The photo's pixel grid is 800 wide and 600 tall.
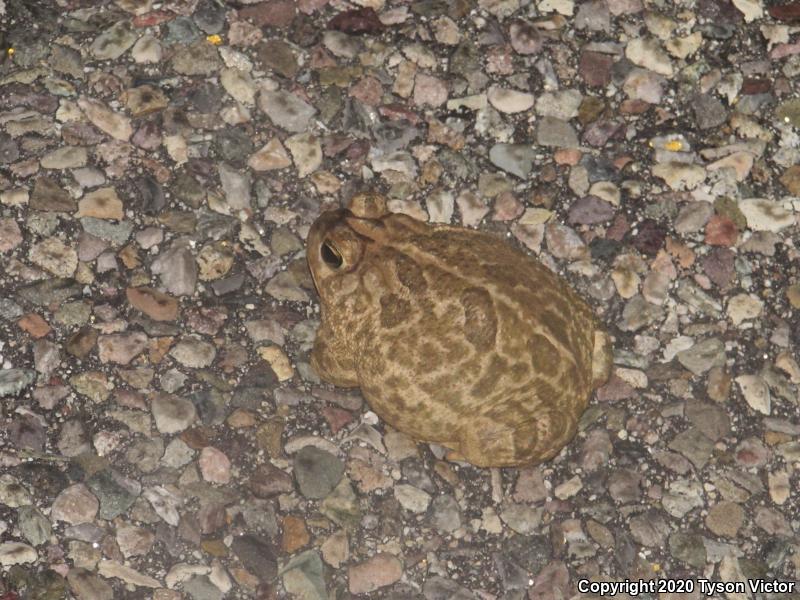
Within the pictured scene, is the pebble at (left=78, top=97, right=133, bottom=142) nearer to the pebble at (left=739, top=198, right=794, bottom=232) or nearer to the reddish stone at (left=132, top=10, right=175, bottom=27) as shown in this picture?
the reddish stone at (left=132, top=10, right=175, bottom=27)

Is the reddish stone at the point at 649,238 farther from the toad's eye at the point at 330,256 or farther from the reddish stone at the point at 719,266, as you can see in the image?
the toad's eye at the point at 330,256

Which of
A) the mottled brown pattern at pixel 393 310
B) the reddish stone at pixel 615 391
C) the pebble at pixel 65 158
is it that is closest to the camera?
the mottled brown pattern at pixel 393 310

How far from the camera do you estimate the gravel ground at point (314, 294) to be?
4492 mm

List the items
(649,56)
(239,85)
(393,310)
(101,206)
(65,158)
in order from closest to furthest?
(393,310)
(101,206)
(65,158)
(239,85)
(649,56)

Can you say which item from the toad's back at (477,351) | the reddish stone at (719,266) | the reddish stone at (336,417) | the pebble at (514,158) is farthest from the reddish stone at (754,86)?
the reddish stone at (336,417)

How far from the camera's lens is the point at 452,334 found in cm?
416

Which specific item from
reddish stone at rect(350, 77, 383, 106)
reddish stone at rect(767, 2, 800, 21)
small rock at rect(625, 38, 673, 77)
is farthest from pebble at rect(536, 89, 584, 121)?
reddish stone at rect(767, 2, 800, 21)

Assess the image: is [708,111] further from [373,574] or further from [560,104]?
[373,574]

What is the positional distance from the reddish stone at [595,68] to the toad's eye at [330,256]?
1.79 meters

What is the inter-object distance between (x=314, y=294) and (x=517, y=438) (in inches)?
45.5

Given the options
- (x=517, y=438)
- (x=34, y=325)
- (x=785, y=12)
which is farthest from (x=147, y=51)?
(x=785, y=12)

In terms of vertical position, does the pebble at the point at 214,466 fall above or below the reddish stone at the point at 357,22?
below

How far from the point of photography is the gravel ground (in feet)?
14.7

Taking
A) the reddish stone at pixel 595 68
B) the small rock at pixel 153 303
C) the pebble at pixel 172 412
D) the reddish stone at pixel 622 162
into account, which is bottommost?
the pebble at pixel 172 412
